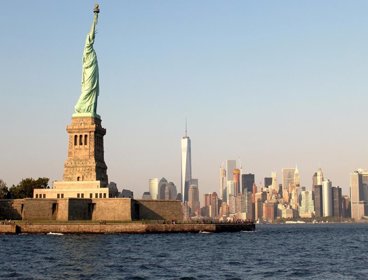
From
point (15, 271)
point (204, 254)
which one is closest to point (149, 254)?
point (204, 254)

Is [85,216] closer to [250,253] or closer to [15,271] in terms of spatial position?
[250,253]

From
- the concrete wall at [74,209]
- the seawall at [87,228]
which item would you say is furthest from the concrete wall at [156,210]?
the seawall at [87,228]

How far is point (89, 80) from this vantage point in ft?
490

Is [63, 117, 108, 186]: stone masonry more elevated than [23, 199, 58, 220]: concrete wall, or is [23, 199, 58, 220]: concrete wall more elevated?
[63, 117, 108, 186]: stone masonry

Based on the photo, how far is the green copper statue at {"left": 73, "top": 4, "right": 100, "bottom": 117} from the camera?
486 feet

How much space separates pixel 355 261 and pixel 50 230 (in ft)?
213

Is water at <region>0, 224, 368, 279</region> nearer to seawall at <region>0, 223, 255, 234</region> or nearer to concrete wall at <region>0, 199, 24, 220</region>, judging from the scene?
seawall at <region>0, 223, 255, 234</region>

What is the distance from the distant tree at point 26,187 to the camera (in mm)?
158250

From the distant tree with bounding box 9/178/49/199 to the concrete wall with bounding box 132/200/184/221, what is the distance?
34856mm

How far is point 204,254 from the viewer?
8331 centimetres

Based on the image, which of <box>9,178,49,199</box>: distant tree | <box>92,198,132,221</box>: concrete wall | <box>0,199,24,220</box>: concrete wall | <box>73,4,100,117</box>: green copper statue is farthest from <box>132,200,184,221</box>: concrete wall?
<box>9,178,49,199</box>: distant tree

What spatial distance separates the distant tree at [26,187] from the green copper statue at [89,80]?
81.2 ft

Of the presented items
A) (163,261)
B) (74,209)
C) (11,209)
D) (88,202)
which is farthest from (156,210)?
(163,261)

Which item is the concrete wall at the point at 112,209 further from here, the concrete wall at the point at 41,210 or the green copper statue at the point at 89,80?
the green copper statue at the point at 89,80
